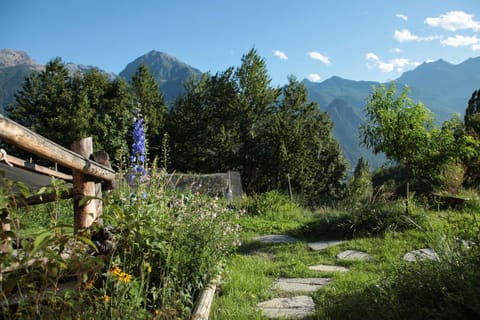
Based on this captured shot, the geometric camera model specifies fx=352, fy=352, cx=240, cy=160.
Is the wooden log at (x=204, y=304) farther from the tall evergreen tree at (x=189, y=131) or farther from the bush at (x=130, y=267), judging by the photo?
the tall evergreen tree at (x=189, y=131)

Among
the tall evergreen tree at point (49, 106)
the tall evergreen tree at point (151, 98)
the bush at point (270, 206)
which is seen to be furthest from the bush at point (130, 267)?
the tall evergreen tree at point (151, 98)

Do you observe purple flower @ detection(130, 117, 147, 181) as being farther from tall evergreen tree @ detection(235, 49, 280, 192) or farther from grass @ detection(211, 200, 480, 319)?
tall evergreen tree @ detection(235, 49, 280, 192)

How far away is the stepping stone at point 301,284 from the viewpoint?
3.20 metres

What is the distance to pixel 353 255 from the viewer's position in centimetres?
432

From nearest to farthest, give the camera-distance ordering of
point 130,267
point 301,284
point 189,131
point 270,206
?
1. point 130,267
2. point 301,284
3. point 270,206
4. point 189,131

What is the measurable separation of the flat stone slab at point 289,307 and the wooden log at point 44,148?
1633mm

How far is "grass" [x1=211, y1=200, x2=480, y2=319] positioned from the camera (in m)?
1.97

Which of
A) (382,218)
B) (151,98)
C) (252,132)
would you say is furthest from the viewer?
(151,98)

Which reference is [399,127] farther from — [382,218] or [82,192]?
[82,192]

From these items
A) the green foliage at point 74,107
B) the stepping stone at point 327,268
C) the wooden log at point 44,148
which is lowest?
the stepping stone at point 327,268

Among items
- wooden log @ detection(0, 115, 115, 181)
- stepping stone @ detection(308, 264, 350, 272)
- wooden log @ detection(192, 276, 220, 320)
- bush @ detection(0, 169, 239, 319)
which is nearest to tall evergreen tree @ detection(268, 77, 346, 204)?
stepping stone @ detection(308, 264, 350, 272)

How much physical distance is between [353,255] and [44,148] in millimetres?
3614

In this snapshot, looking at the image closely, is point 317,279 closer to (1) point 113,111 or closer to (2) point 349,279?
(2) point 349,279

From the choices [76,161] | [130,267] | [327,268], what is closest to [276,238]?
[327,268]
